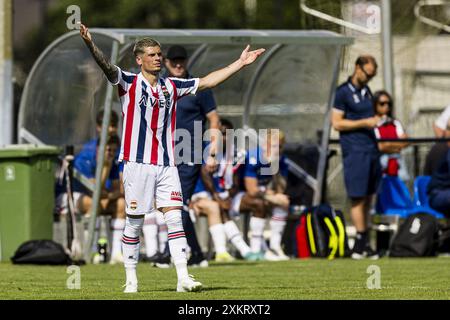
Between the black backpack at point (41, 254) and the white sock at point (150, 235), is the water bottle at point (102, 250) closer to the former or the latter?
the white sock at point (150, 235)

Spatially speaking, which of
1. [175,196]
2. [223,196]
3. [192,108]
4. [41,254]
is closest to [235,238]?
[223,196]

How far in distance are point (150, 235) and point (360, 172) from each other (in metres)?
2.78

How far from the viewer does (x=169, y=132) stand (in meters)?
12.6

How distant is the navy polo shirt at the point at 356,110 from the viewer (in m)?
18.0

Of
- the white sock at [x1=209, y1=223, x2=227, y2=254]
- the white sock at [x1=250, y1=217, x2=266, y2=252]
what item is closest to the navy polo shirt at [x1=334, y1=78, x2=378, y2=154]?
the white sock at [x1=250, y1=217, x2=266, y2=252]

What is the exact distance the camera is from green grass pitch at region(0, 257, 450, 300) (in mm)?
11867

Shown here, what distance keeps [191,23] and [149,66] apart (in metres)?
47.0

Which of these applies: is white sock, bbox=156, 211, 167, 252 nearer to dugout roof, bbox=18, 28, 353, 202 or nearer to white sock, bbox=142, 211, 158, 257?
white sock, bbox=142, 211, 158, 257

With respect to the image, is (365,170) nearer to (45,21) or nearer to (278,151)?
(278,151)

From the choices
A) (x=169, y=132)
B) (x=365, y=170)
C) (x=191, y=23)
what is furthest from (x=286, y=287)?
(x=191, y=23)

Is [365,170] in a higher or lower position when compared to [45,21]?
lower

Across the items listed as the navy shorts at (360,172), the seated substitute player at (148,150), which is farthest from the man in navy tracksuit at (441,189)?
the seated substitute player at (148,150)

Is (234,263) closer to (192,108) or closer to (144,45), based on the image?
(192,108)

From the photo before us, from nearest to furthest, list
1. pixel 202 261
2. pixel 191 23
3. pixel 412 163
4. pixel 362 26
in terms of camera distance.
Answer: pixel 202 261 → pixel 412 163 → pixel 362 26 → pixel 191 23
